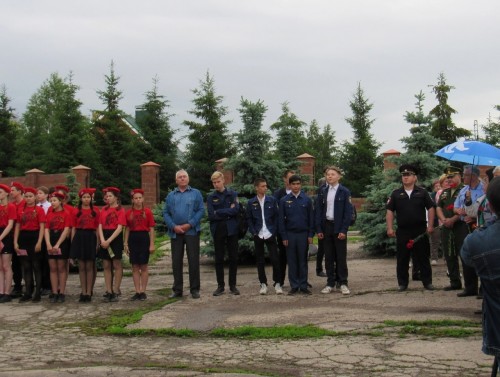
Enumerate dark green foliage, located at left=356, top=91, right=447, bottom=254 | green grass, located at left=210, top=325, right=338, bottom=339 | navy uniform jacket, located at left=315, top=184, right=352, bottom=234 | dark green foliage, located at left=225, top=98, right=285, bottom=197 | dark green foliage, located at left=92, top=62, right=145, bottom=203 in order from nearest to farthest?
green grass, located at left=210, top=325, right=338, bottom=339, navy uniform jacket, located at left=315, top=184, right=352, bottom=234, dark green foliage, located at left=225, top=98, right=285, bottom=197, dark green foliage, located at left=356, top=91, right=447, bottom=254, dark green foliage, located at left=92, top=62, right=145, bottom=203

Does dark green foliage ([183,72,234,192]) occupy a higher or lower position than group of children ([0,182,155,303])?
higher

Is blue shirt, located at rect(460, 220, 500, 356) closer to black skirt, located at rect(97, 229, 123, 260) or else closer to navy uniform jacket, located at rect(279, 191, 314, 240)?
navy uniform jacket, located at rect(279, 191, 314, 240)

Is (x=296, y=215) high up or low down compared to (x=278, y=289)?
up

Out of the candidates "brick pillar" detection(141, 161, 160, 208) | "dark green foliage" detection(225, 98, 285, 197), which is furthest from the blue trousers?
"brick pillar" detection(141, 161, 160, 208)

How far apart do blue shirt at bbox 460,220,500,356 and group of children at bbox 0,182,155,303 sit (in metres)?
6.62

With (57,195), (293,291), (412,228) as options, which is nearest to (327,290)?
(293,291)

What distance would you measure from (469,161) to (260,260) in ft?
11.3

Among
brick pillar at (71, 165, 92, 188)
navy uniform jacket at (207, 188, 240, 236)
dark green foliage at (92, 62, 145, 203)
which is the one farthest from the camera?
dark green foliage at (92, 62, 145, 203)

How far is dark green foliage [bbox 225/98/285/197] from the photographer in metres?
14.1

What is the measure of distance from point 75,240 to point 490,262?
7.36m

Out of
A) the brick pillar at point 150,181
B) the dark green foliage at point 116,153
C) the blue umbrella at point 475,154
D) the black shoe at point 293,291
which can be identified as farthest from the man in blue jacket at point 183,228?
the dark green foliage at point 116,153

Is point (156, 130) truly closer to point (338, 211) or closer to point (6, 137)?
point (6, 137)

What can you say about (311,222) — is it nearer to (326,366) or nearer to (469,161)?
(469,161)

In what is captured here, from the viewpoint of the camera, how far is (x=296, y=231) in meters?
10.1
